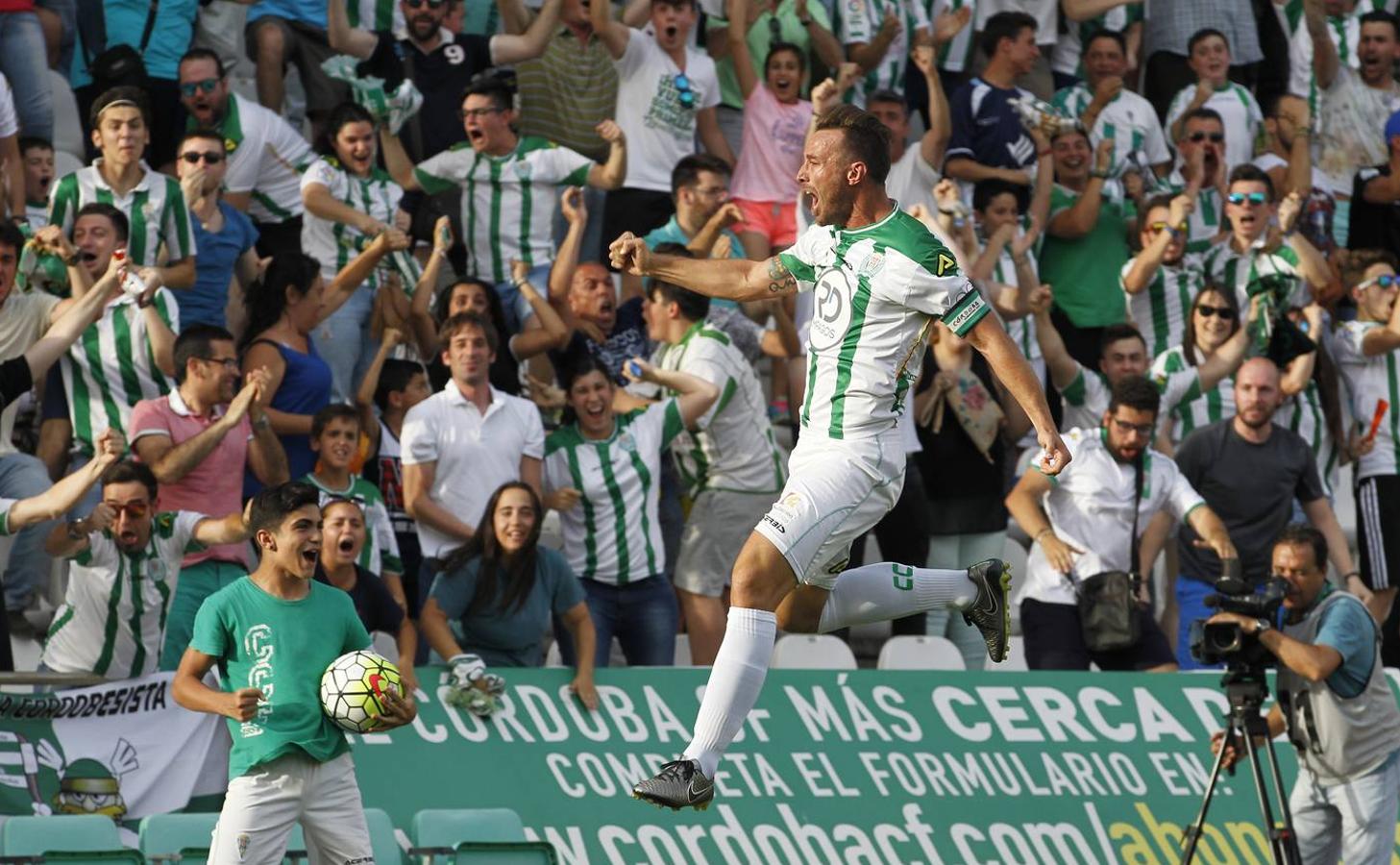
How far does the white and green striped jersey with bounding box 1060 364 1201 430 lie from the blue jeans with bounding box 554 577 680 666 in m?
3.25

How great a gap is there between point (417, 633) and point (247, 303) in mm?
2088

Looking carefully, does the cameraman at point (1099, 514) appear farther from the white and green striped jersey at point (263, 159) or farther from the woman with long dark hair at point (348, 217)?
the white and green striped jersey at point (263, 159)

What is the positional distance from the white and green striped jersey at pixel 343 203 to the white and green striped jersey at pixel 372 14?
5.40ft

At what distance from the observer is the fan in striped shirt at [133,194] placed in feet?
36.6

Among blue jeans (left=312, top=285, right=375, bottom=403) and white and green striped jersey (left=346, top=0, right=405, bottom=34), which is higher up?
white and green striped jersey (left=346, top=0, right=405, bottom=34)

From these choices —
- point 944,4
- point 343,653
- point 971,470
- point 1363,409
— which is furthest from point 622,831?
point 944,4

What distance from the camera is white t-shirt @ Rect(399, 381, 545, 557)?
10820 millimetres

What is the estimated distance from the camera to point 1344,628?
34.2ft

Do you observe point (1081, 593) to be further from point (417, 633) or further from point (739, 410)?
point (417, 633)

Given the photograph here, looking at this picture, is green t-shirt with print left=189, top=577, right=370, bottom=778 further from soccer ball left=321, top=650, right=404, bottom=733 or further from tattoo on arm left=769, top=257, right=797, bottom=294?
tattoo on arm left=769, top=257, right=797, bottom=294

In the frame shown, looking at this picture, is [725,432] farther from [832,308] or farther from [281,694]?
[832,308]

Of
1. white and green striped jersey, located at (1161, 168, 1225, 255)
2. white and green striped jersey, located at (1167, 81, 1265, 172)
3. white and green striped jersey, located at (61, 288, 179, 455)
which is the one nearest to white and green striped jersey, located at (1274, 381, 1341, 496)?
white and green striped jersey, located at (1161, 168, 1225, 255)

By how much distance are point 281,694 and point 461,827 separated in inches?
55.3

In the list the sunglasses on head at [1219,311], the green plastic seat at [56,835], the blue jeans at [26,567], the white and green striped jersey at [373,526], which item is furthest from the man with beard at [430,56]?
the green plastic seat at [56,835]
